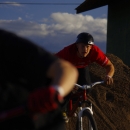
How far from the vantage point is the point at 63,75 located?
239 cm

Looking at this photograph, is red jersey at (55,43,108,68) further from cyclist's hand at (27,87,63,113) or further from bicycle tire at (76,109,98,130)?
cyclist's hand at (27,87,63,113)

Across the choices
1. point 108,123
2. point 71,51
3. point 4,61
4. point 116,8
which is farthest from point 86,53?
point 116,8

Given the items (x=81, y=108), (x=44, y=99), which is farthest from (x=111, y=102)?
(x=44, y=99)

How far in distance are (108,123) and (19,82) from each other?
722 centimetres

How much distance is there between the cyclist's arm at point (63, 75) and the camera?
2352 mm

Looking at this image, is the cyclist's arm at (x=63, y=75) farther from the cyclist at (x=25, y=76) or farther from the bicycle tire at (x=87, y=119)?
the bicycle tire at (x=87, y=119)

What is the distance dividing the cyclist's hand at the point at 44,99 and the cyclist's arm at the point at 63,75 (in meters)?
0.07

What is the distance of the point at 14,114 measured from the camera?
2467 millimetres

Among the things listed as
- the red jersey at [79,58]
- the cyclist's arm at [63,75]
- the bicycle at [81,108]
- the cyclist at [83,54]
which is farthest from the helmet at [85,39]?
the cyclist's arm at [63,75]

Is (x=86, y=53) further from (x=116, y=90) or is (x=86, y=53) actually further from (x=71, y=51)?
(x=116, y=90)

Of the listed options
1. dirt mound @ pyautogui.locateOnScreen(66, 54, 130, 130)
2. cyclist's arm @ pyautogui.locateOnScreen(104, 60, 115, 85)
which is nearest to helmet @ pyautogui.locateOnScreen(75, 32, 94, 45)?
cyclist's arm @ pyautogui.locateOnScreen(104, 60, 115, 85)

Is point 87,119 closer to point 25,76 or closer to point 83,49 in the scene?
point 83,49

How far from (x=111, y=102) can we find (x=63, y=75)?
8480mm

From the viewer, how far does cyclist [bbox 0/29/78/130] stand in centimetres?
255
